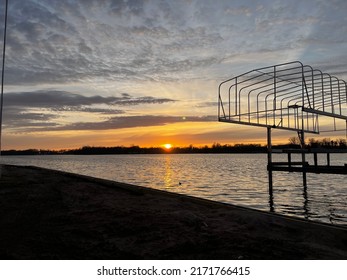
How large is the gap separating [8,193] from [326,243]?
12818 millimetres

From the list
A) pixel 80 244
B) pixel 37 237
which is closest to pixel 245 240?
pixel 80 244

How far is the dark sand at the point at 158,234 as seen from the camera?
218 inches

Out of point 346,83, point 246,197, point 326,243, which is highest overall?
point 346,83

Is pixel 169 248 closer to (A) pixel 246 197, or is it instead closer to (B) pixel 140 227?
(B) pixel 140 227

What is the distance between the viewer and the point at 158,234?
675cm

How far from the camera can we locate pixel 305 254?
218 inches

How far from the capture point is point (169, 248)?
5.80m

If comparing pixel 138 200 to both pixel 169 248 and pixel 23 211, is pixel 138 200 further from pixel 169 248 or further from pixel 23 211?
pixel 169 248

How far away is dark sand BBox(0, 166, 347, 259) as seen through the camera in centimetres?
554

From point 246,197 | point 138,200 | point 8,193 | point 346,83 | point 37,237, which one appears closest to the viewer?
point 37,237

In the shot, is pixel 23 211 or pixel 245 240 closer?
pixel 245 240
